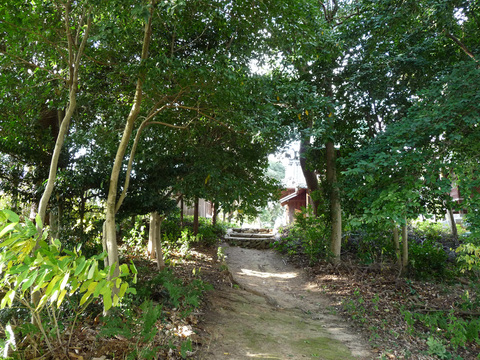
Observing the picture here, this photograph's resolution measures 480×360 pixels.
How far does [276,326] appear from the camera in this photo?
6109mm

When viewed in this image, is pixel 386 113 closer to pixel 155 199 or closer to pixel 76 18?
pixel 155 199

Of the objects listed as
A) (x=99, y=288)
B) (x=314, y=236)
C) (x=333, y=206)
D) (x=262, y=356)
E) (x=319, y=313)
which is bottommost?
(x=319, y=313)

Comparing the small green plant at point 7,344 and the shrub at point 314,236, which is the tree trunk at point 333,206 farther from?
the small green plant at point 7,344

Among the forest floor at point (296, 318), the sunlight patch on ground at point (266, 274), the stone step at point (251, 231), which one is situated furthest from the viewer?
the stone step at point (251, 231)

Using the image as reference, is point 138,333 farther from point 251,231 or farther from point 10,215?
point 251,231

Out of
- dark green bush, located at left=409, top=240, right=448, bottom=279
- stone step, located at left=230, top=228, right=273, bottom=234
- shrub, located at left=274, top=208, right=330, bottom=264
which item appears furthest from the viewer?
stone step, located at left=230, top=228, right=273, bottom=234

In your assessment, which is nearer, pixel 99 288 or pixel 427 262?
pixel 99 288

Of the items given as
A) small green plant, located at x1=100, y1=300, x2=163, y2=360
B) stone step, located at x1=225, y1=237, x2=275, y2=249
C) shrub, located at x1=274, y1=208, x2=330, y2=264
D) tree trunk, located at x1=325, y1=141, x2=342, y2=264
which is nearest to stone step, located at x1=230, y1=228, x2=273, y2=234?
stone step, located at x1=225, y1=237, x2=275, y2=249

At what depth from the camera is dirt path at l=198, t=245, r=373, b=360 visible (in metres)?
4.91

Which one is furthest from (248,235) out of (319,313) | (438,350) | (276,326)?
(438,350)

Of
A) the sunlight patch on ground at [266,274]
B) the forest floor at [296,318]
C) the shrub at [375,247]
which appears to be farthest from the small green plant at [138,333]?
the shrub at [375,247]

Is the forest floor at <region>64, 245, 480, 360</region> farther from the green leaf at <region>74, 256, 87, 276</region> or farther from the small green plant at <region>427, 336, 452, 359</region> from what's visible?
the green leaf at <region>74, 256, 87, 276</region>

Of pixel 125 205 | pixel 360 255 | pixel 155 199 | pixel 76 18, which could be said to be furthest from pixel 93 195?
pixel 360 255

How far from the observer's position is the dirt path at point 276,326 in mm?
4909
